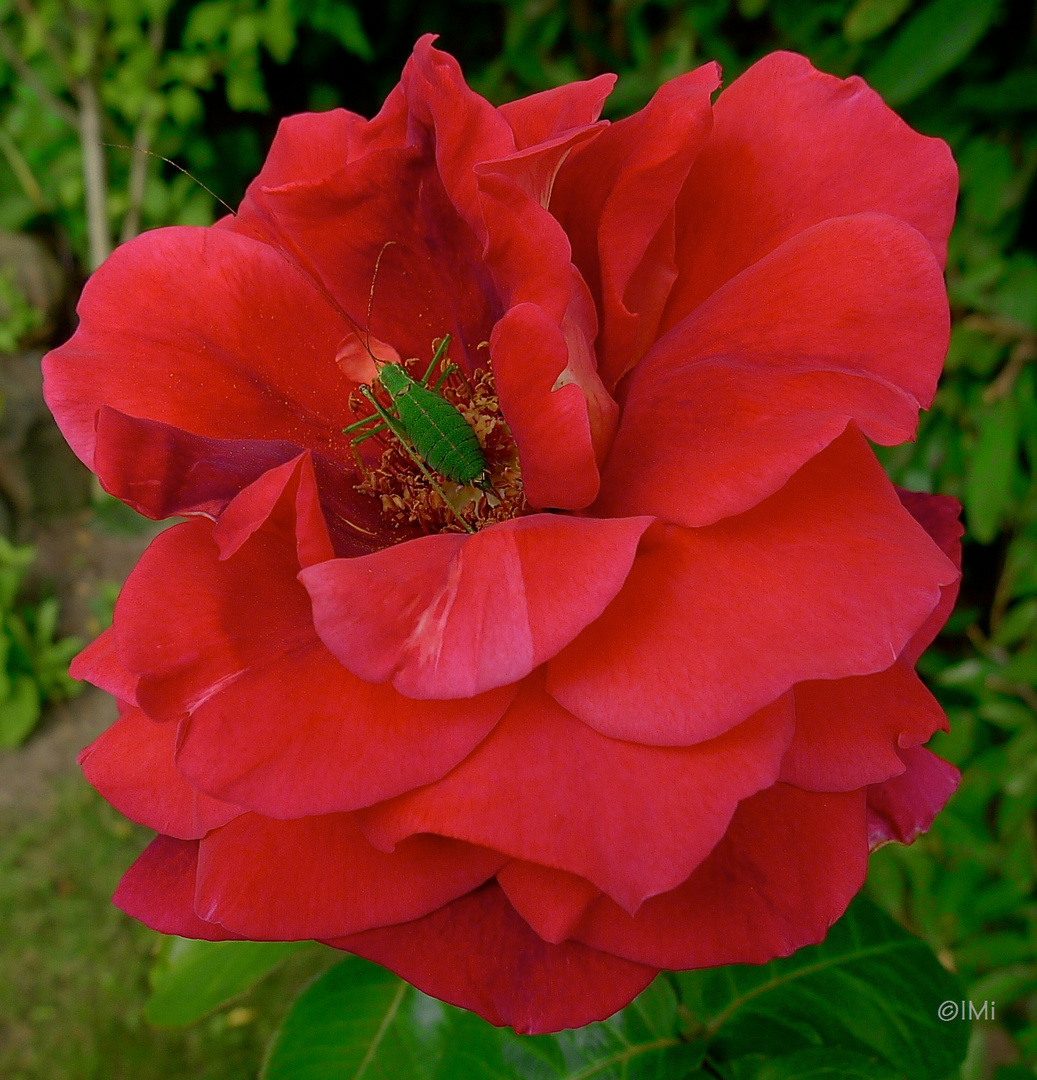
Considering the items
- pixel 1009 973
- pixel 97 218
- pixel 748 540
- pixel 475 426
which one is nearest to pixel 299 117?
pixel 475 426

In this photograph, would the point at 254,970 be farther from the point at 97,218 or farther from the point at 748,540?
the point at 97,218

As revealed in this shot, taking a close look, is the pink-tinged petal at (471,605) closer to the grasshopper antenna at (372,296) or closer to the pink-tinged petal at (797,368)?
the pink-tinged petal at (797,368)

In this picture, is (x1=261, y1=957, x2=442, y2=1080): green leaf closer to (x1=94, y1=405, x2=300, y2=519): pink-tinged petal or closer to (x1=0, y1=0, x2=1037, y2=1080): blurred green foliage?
(x1=94, y1=405, x2=300, y2=519): pink-tinged petal

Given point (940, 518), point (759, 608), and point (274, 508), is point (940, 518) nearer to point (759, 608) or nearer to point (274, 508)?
point (759, 608)

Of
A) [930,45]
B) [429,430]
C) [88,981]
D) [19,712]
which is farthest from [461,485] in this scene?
[19,712]

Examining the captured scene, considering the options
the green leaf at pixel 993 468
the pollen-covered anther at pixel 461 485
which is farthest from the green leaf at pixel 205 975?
the green leaf at pixel 993 468
